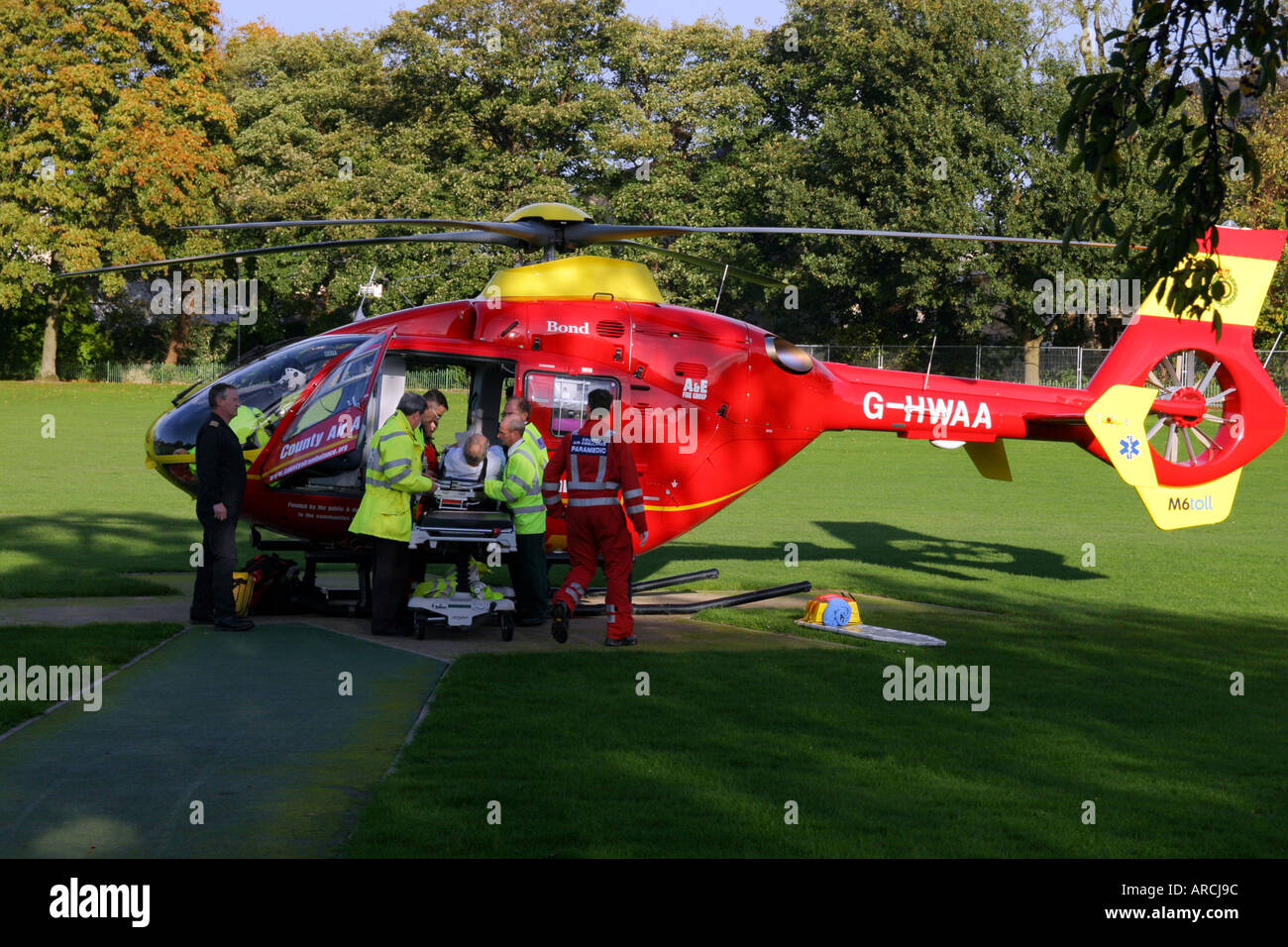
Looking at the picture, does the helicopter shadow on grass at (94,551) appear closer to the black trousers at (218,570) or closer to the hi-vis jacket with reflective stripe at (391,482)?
the black trousers at (218,570)

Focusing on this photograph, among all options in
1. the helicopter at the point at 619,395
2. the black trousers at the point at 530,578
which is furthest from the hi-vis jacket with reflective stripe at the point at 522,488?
the helicopter at the point at 619,395

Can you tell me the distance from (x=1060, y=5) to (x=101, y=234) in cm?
4150

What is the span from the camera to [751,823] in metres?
6.78

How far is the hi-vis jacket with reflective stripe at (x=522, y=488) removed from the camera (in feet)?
40.0

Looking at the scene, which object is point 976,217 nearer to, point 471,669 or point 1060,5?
point 1060,5

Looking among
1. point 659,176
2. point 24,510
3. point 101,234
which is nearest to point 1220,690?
point 24,510

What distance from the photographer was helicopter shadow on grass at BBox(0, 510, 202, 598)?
47.8 ft

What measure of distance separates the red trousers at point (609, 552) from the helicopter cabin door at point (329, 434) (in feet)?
7.75

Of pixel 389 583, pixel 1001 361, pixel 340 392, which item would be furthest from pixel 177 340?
pixel 389 583

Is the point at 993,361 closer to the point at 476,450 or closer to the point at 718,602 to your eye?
the point at 718,602

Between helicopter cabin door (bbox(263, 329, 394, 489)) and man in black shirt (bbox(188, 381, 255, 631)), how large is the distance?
69 cm

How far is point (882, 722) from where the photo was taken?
912 centimetres
